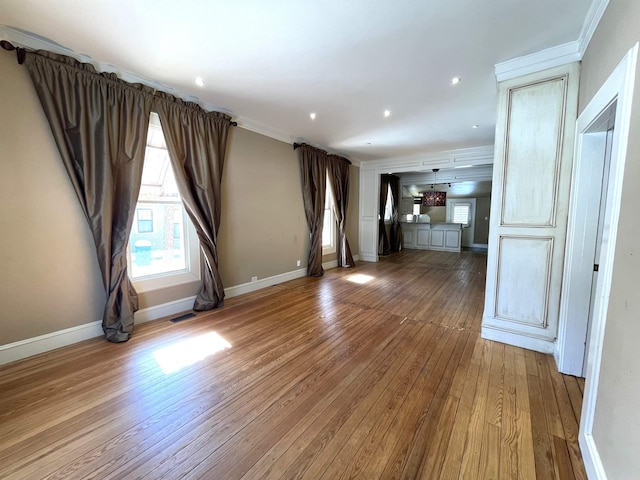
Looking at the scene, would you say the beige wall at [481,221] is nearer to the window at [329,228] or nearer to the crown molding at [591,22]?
the window at [329,228]

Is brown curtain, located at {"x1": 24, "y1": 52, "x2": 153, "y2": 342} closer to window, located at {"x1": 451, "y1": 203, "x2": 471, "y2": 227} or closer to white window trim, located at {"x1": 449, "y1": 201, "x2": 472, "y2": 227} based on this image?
white window trim, located at {"x1": 449, "y1": 201, "x2": 472, "y2": 227}

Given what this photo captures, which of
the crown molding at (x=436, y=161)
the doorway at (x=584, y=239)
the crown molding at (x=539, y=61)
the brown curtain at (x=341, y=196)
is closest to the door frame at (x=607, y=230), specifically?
the doorway at (x=584, y=239)

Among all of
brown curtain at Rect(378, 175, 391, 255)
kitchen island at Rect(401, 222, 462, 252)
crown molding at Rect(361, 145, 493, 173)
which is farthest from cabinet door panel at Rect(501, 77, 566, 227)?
kitchen island at Rect(401, 222, 462, 252)

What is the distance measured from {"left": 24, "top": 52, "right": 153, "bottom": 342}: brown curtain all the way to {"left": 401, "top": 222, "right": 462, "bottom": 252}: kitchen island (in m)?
8.54

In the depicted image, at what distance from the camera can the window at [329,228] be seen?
20.1 ft

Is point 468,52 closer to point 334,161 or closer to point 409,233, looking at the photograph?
point 334,161

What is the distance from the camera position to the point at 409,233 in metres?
9.66

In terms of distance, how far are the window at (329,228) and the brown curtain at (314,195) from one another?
635 mm

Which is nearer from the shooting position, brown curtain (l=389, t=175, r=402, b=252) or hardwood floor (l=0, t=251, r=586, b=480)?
hardwood floor (l=0, t=251, r=586, b=480)

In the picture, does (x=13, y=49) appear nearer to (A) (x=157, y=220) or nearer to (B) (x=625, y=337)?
(A) (x=157, y=220)

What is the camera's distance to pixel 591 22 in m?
1.83

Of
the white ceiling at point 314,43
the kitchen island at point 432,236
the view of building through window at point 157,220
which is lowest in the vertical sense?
the kitchen island at point 432,236

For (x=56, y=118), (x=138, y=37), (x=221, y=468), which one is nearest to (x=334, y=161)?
(x=138, y=37)

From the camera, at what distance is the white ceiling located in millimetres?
1818
